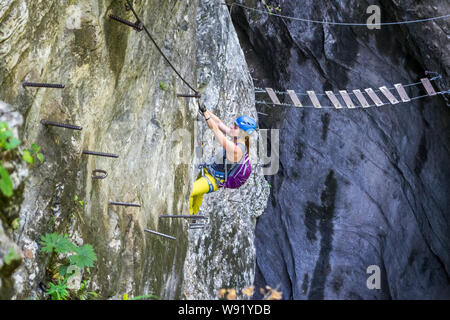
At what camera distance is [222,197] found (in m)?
9.52

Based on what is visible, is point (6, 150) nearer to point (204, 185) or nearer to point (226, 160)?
point (226, 160)

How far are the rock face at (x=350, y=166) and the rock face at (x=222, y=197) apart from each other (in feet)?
8.36

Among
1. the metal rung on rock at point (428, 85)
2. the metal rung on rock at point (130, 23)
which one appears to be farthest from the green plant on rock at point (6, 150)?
the metal rung on rock at point (428, 85)

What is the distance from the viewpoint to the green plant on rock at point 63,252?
3.38 metres

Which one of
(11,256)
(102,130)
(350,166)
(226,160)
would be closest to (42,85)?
(102,130)

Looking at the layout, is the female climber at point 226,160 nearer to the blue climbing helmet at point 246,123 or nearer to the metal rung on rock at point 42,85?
the blue climbing helmet at point 246,123

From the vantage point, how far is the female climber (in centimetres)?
545

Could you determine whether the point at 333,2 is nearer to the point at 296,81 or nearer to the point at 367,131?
the point at 296,81

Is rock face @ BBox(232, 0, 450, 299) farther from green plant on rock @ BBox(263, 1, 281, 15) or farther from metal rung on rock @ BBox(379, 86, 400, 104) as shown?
metal rung on rock @ BBox(379, 86, 400, 104)

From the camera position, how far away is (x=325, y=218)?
13.5 metres

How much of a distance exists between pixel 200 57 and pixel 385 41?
218 inches

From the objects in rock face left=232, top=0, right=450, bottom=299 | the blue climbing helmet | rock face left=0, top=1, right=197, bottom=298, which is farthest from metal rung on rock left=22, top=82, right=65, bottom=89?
rock face left=232, top=0, right=450, bottom=299

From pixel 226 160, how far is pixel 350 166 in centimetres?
775

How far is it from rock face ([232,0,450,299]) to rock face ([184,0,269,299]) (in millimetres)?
2549
